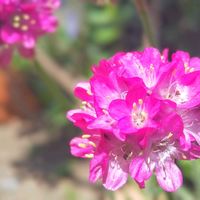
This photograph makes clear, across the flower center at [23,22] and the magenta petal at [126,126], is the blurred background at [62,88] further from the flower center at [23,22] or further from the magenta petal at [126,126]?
the magenta petal at [126,126]

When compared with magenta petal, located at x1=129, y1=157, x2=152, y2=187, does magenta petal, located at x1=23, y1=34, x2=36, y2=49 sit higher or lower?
higher

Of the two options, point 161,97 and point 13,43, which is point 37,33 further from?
point 161,97

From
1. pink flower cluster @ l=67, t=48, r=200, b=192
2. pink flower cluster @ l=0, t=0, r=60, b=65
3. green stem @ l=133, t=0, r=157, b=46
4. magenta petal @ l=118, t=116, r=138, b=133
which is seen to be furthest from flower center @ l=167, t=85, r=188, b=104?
pink flower cluster @ l=0, t=0, r=60, b=65

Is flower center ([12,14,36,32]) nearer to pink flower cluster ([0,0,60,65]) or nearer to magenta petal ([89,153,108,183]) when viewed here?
pink flower cluster ([0,0,60,65])

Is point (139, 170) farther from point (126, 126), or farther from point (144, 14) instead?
point (144, 14)

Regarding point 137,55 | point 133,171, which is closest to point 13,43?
point 137,55

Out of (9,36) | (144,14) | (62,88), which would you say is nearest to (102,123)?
(144,14)

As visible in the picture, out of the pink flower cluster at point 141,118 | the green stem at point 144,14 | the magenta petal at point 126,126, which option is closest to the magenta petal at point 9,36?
the green stem at point 144,14
